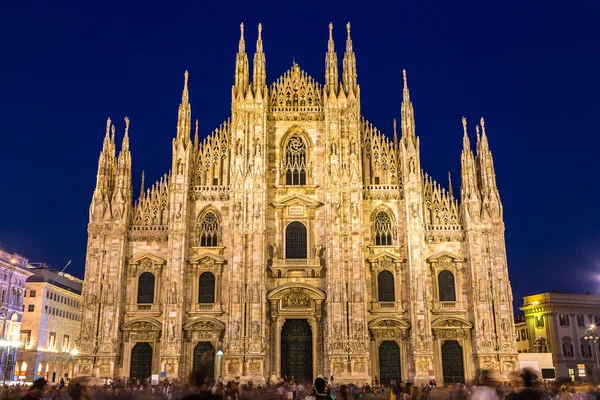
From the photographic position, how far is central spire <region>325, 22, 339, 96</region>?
4806 centimetres

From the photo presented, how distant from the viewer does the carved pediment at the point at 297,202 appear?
46312 millimetres

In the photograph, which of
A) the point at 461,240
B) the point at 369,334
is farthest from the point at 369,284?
the point at 461,240

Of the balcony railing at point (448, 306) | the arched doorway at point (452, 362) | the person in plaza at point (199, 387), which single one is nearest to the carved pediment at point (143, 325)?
the balcony railing at point (448, 306)

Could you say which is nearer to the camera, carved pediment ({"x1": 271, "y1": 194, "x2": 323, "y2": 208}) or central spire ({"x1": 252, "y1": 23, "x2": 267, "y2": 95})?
carved pediment ({"x1": 271, "y1": 194, "x2": 323, "y2": 208})

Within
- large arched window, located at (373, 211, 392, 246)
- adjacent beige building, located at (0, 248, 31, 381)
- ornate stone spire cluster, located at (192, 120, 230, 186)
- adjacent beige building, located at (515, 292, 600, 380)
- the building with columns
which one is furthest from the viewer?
adjacent beige building, located at (515, 292, 600, 380)

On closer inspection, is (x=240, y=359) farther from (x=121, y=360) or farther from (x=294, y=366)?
(x=121, y=360)

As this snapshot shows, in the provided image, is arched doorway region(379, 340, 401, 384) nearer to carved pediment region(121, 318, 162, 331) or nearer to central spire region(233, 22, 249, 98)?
carved pediment region(121, 318, 162, 331)

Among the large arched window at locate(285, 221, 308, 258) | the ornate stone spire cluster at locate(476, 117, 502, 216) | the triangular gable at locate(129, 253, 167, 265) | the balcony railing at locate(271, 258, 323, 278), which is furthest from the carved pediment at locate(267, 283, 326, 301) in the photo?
the ornate stone spire cluster at locate(476, 117, 502, 216)

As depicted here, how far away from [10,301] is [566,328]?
5821 centimetres

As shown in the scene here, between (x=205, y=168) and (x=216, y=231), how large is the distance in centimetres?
484

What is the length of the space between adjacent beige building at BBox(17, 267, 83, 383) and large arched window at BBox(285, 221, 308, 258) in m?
35.5

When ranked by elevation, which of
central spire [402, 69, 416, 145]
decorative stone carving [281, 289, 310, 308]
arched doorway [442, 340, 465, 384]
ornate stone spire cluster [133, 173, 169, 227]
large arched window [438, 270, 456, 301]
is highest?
central spire [402, 69, 416, 145]

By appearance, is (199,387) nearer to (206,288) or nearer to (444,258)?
(206,288)

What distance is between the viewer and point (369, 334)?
44.0 meters
